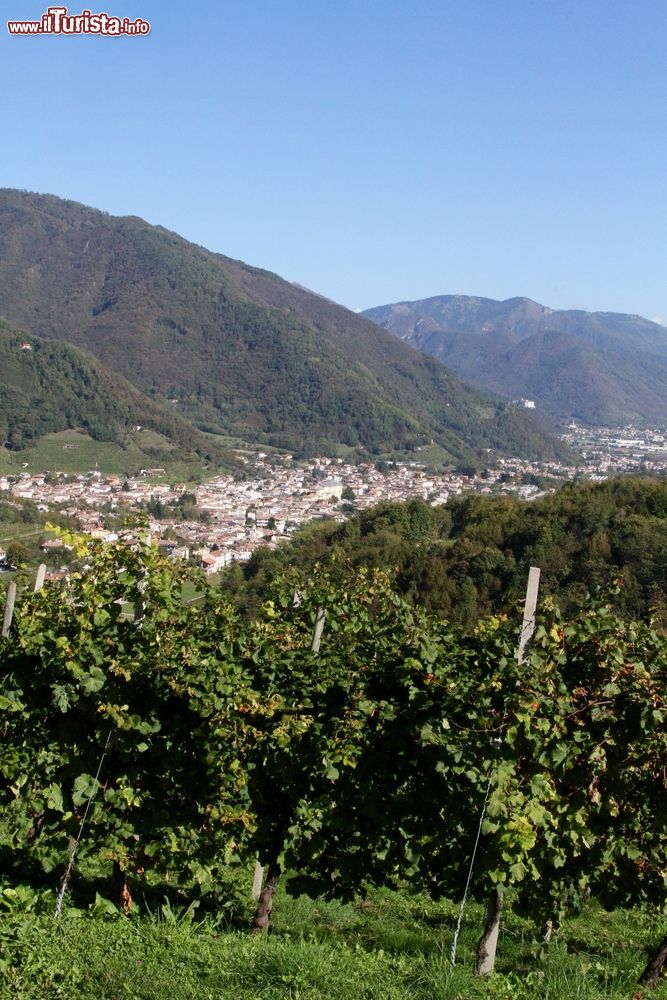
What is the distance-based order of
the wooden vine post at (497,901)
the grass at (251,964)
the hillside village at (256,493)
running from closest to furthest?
the grass at (251,964), the wooden vine post at (497,901), the hillside village at (256,493)

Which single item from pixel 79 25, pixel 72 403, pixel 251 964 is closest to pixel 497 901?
pixel 251 964

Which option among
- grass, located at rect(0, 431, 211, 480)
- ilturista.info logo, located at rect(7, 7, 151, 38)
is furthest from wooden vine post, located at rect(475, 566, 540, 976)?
grass, located at rect(0, 431, 211, 480)

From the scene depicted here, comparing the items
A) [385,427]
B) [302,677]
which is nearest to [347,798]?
[302,677]

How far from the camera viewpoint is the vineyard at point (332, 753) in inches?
192

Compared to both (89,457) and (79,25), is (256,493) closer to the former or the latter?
(89,457)

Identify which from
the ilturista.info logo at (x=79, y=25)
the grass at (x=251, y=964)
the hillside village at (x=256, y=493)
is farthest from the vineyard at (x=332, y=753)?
the hillside village at (x=256, y=493)

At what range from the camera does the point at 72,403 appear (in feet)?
416

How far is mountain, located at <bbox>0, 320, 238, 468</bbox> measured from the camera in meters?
121

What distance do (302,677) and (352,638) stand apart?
43.9 inches

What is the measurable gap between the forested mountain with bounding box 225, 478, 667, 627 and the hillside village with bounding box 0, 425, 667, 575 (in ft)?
34.0

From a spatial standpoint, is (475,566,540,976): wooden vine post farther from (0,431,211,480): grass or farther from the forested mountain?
(0,431,211,480): grass

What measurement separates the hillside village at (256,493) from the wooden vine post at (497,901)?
1644 inches

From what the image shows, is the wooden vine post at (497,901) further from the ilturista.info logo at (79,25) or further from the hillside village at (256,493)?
the hillside village at (256,493)

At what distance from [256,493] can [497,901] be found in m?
108
